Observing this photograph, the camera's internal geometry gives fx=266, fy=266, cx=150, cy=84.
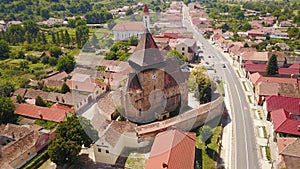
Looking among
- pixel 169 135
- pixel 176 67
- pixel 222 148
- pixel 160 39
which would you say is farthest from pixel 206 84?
pixel 160 39

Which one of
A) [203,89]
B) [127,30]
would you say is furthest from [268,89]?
[127,30]

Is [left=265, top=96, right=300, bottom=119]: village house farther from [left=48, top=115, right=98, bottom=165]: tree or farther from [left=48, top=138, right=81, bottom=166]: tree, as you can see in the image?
[left=48, top=138, right=81, bottom=166]: tree

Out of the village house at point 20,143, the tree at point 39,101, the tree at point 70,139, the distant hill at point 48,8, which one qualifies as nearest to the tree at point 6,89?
the tree at point 39,101

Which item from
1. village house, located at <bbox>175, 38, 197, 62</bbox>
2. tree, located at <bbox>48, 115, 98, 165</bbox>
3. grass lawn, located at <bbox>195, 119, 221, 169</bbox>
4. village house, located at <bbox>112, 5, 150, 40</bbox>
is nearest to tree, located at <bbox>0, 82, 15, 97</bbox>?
tree, located at <bbox>48, 115, 98, 165</bbox>

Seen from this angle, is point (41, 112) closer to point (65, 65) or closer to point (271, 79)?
point (65, 65)

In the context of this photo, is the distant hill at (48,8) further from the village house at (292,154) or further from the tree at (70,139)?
the village house at (292,154)
